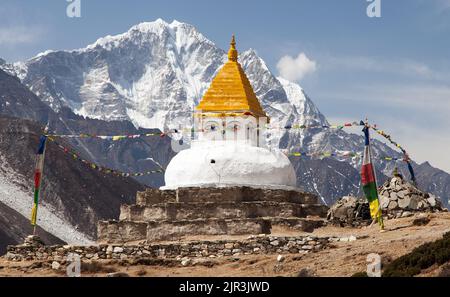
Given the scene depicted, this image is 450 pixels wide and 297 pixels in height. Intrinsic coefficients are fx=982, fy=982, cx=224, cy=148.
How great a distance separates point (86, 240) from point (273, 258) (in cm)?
8340

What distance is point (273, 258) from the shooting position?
1368 inches

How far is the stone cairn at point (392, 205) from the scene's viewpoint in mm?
39750

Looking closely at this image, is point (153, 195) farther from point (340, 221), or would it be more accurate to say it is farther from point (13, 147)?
point (13, 147)

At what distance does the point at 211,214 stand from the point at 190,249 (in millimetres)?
3879

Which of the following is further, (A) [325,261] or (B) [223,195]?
(B) [223,195]

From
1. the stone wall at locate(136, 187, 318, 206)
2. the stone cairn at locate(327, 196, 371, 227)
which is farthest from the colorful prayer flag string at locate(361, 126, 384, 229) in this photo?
the stone wall at locate(136, 187, 318, 206)

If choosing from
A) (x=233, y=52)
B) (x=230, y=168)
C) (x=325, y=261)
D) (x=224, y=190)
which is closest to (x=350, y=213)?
(x=224, y=190)

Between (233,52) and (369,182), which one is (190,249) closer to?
(369,182)

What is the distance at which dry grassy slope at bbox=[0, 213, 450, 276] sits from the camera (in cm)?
3197

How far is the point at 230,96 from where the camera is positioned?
150 ft

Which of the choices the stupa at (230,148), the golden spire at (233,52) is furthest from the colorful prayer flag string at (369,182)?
the golden spire at (233,52)

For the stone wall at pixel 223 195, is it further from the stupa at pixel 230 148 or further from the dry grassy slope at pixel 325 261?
the dry grassy slope at pixel 325 261

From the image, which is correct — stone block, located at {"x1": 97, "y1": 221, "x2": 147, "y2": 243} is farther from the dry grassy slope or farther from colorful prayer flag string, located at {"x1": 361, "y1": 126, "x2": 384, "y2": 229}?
colorful prayer flag string, located at {"x1": 361, "y1": 126, "x2": 384, "y2": 229}
